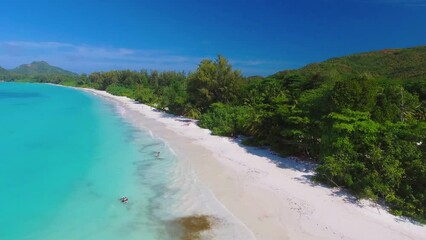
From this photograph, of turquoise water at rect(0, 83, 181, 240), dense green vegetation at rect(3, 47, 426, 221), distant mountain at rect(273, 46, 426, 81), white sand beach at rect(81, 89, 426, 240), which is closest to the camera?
white sand beach at rect(81, 89, 426, 240)

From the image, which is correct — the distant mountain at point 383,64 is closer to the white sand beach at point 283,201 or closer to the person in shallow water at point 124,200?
the white sand beach at point 283,201

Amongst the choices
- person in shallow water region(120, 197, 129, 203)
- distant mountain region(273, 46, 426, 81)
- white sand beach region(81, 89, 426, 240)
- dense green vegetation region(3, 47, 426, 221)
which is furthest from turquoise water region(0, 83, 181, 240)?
distant mountain region(273, 46, 426, 81)

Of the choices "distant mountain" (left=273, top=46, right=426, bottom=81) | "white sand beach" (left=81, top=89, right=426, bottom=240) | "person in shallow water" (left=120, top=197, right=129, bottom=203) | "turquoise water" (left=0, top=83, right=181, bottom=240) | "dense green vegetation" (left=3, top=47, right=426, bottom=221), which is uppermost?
"distant mountain" (left=273, top=46, right=426, bottom=81)

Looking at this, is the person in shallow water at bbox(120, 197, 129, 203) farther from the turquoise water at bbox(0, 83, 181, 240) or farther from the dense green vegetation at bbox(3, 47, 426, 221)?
the dense green vegetation at bbox(3, 47, 426, 221)

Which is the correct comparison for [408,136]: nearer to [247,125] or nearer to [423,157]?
[423,157]

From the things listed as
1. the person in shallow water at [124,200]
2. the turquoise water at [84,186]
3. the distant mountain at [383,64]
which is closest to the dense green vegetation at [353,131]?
the turquoise water at [84,186]

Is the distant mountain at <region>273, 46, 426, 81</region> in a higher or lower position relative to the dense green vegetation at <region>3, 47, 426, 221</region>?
higher

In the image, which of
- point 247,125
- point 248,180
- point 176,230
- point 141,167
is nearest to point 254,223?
point 176,230
